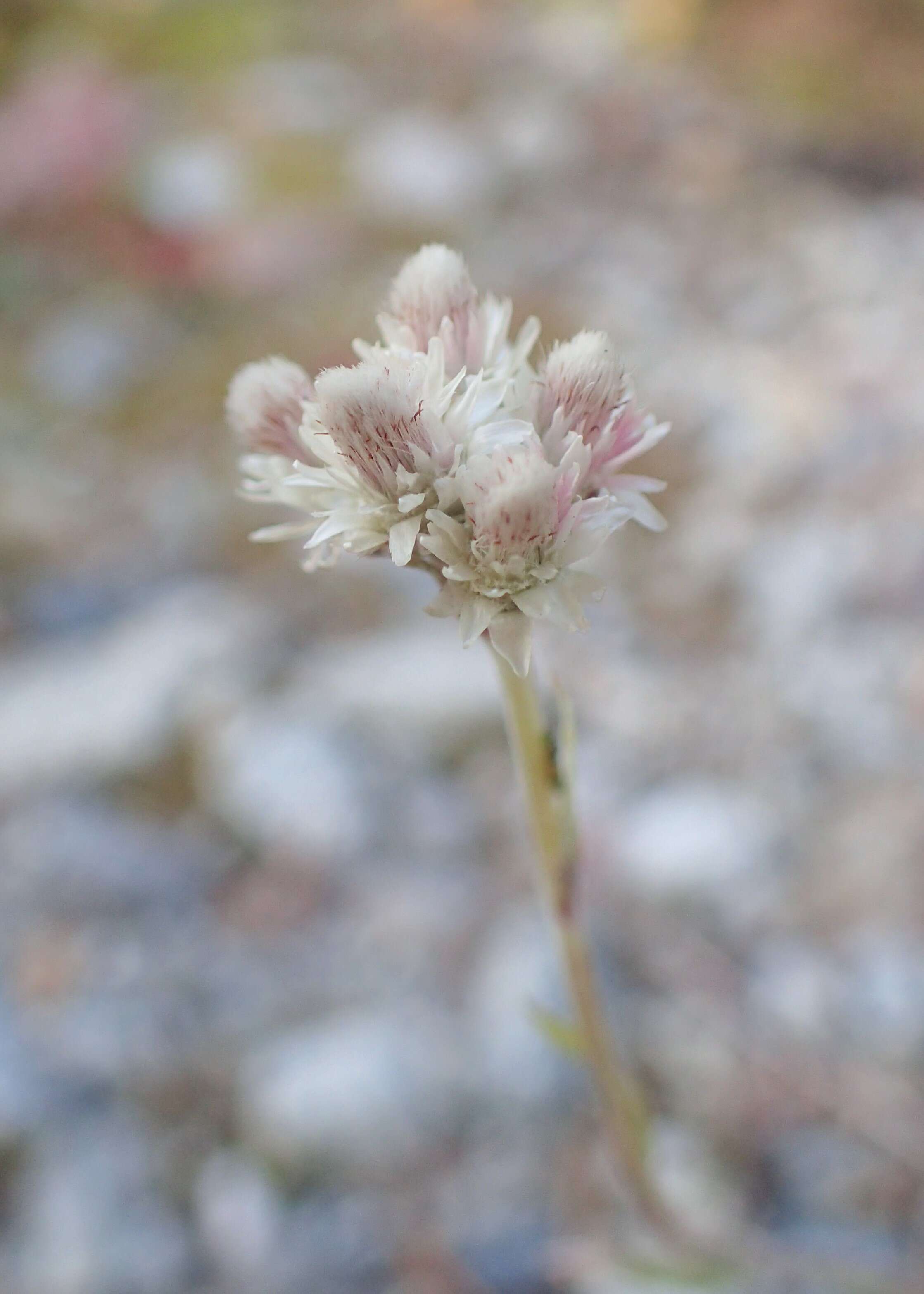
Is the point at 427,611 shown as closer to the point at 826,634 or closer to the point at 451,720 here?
the point at 451,720

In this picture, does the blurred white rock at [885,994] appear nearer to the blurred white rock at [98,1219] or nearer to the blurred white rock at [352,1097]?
the blurred white rock at [352,1097]

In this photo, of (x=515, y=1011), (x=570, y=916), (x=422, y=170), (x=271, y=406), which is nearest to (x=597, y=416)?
(x=271, y=406)

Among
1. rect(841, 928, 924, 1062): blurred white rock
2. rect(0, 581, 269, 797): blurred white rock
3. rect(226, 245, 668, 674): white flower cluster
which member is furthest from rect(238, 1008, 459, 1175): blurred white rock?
rect(226, 245, 668, 674): white flower cluster

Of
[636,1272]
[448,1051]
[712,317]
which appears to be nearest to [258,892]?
[448,1051]

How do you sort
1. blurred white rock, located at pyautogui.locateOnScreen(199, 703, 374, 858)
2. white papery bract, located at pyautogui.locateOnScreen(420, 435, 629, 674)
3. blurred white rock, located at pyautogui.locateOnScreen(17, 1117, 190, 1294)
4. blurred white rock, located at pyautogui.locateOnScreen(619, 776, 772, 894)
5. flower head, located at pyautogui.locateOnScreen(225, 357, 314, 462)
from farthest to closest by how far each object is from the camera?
1. blurred white rock, located at pyautogui.locateOnScreen(199, 703, 374, 858)
2. blurred white rock, located at pyautogui.locateOnScreen(619, 776, 772, 894)
3. blurred white rock, located at pyautogui.locateOnScreen(17, 1117, 190, 1294)
4. flower head, located at pyautogui.locateOnScreen(225, 357, 314, 462)
5. white papery bract, located at pyautogui.locateOnScreen(420, 435, 629, 674)

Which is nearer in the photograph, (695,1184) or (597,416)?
(597,416)

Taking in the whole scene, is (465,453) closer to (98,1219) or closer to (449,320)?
(449,320)

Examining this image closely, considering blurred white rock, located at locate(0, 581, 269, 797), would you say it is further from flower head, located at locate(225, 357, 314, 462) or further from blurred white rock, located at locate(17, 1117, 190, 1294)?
flower head, located at locate(225, 357, 314, 462)
